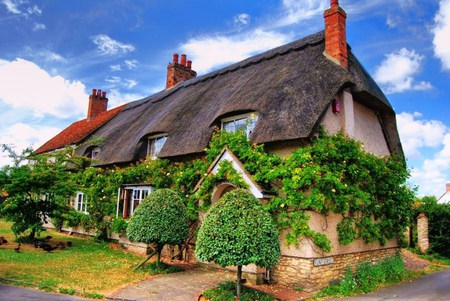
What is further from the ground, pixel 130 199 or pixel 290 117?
pixel 290 117

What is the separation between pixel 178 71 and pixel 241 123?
12843 millimetres

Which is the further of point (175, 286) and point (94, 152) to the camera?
point (94, 152)

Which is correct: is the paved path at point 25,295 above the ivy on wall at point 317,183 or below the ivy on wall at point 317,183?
below

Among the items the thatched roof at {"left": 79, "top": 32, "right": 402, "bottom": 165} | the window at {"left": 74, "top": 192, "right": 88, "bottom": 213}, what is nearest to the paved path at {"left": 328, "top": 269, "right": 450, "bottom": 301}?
the thatched roof at {"left": 79, "top": 32, "right": 402, "bottom": 165}

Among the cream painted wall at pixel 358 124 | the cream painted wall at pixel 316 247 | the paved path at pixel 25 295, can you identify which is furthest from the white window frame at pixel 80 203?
the cream painted wall at pixel 358 124

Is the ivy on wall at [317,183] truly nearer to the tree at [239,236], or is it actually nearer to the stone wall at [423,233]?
the tree at [239,236]

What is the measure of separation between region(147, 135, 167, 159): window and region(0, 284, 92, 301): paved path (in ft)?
26.3

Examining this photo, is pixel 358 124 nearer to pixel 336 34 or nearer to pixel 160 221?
pixel 336 34

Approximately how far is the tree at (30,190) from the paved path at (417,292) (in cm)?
1161

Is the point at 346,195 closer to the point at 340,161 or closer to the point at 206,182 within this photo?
the point at 340,161

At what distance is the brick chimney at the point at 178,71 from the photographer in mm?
22812

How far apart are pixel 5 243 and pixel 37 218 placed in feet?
5.60

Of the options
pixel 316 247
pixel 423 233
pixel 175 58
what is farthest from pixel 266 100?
pixel 175 58

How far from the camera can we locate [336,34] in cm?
1150
